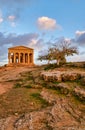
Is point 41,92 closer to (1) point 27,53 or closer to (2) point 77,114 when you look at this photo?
(2) point 77,114

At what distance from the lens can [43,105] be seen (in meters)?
22.1

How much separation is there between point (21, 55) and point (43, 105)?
61.2 m

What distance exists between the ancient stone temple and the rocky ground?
52.6 m

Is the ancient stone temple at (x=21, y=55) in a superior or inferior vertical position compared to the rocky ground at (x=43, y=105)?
superior

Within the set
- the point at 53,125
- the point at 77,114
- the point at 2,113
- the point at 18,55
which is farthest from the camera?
the point at 18,55

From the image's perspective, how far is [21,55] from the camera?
3258 inches

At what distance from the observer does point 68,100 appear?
861 inches

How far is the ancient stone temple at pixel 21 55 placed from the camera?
8125 centimetres

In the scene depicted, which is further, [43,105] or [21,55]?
[21,55]

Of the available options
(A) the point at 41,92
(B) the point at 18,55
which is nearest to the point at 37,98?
(A) the point at 41,92

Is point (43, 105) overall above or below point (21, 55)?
below

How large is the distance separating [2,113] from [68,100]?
4.93 m

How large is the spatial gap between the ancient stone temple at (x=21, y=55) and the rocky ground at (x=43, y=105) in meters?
52.6

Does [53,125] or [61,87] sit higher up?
[61,87]
